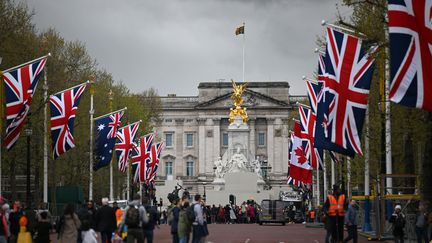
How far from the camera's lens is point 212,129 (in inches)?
7067

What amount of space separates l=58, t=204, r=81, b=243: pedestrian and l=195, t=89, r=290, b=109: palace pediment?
148 meters

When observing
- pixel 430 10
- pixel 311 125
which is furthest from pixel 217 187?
pixel 430 10

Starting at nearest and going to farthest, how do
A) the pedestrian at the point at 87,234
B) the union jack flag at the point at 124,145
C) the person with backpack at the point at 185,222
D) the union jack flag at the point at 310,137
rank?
the pedestrian at the point at 87,234, the person with backpack at the point at 185,222, the union jack flag at the point at 310,137, the union jack flag at the point at 124,145

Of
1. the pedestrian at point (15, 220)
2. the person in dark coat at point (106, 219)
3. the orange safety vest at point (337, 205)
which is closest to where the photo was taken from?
the pedestrian at point (15, 220)

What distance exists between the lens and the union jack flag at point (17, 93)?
1537 inches

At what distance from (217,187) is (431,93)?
9725 cm

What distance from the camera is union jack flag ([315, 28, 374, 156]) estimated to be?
1277 inches

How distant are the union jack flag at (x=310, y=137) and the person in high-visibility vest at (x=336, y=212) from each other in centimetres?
2005

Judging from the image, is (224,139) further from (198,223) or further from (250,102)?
(198,223)

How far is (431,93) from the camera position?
2036cm

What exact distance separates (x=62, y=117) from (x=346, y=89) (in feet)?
57.6

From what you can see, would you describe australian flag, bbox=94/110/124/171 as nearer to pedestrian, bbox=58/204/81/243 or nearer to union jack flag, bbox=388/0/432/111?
pedestrian, bbox=58/204/81/243

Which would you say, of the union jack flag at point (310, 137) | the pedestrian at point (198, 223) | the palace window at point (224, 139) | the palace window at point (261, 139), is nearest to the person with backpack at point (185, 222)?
the pedestrian at point (198, 223)

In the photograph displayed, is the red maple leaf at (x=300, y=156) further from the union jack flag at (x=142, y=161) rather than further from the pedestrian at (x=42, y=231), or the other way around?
the pedestrian at (x=42, y=231)
